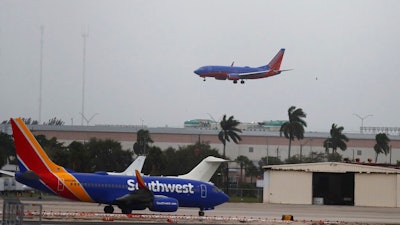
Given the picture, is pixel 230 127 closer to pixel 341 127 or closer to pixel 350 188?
pixel 341 127

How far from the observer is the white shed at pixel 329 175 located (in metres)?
88.1

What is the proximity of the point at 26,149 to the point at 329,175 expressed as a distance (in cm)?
4488

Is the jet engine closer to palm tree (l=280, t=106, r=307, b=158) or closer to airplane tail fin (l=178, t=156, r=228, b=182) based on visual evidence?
airplane tail fin (l=178, t=156, r=228, b=182)

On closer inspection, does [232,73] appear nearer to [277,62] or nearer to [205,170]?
[277,62]

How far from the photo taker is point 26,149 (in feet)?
174

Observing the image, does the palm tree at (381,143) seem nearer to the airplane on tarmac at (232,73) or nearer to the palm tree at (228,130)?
the palm tree at (228,130)

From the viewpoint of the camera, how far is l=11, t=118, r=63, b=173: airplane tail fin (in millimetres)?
53094

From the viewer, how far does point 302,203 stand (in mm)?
88625

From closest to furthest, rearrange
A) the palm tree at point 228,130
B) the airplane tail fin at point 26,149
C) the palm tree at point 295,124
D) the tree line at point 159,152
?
the airplane tail fin at point 26,149 → the tree line at point 159,152 → the palm tree at point 228,130 → the palm tree at point 295,124

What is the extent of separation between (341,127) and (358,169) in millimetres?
82782

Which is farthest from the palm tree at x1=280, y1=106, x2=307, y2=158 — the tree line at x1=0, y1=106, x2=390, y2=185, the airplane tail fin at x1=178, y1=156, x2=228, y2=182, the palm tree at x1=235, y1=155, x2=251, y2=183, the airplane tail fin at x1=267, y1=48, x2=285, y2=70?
the airplane tail fin at x1=178, y1=156, x2=228, y2=182

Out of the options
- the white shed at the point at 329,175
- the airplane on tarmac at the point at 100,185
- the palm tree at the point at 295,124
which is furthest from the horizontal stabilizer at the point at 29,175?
the palm tree at the point at 295,124

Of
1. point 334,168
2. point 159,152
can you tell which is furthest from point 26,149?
point 159,152

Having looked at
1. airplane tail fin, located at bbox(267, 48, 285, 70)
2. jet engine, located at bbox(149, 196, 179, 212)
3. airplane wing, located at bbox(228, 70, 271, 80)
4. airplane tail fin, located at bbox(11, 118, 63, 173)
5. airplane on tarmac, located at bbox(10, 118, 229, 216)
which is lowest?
jet engine, located at bbox(149, 196, 179, 212)
